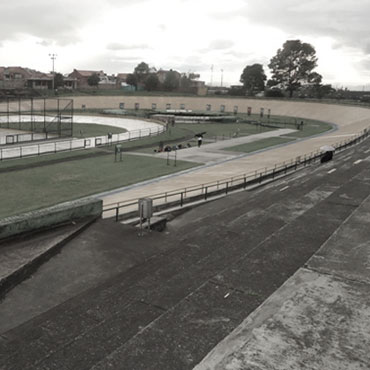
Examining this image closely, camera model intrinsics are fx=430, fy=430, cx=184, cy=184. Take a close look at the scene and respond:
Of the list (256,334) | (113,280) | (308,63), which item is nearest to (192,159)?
(113,280)

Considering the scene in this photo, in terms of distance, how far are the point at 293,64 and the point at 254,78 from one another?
21.1m

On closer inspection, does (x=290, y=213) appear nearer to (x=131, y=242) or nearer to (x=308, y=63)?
(x=131, y=242)

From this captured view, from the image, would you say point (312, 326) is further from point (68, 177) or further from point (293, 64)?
point (293, 64)

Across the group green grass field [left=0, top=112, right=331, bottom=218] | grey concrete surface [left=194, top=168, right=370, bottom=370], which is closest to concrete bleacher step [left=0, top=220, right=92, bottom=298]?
grey concrete surface [left=194, top=168, right=370, bottom=370]

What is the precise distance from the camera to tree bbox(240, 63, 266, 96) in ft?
518

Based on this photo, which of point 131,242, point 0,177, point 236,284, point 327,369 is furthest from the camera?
point 0,177

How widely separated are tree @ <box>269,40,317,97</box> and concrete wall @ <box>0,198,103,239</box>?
133128 millimetres

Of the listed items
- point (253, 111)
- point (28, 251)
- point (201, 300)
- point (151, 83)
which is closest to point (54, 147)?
point (28, 251)

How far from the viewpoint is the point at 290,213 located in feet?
60.3

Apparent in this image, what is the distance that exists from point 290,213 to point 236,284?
8454 millimetres

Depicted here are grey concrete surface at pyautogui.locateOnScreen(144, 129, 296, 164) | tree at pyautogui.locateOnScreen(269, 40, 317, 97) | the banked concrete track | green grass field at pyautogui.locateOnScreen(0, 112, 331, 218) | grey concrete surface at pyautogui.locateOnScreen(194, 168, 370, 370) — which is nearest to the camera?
grey concrete surface at pyautogui.locateOnScreen(194, 168, 370, 370)

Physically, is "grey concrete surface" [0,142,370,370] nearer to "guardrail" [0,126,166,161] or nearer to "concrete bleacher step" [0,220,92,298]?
"concrete bleacher step" [0,220,92,298]

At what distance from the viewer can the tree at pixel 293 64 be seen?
138 m

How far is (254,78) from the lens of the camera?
15788 centimetres
